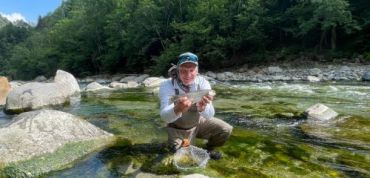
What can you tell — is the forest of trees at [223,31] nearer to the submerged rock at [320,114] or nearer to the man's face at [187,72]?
the submerged rock at [320,114]

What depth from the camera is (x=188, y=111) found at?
5383mm

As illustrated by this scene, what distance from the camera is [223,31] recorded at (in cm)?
3691

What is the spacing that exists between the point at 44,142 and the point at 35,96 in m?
7.18

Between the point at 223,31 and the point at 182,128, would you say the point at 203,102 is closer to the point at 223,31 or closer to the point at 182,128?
the point at 182,128

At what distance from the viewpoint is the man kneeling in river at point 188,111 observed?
4914mm

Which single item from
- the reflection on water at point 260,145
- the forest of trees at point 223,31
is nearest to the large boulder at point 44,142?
the reflection on water at point 260,145

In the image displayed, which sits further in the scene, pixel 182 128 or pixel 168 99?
pixel 182 128

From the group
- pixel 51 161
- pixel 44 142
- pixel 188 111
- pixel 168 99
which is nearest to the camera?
pixel 168 99

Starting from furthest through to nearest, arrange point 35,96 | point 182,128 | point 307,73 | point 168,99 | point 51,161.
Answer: point 307,73 < point 35,96 < point 51,161 < point 182,128 < point 168,99

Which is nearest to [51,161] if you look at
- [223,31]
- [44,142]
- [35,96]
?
[44,142]

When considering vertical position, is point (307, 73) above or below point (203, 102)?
below

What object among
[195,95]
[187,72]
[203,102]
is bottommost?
[203,102]

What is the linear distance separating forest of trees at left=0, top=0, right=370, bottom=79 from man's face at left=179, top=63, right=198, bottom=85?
2565 centimetres

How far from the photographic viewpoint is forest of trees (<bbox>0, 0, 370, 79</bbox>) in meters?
31.0
